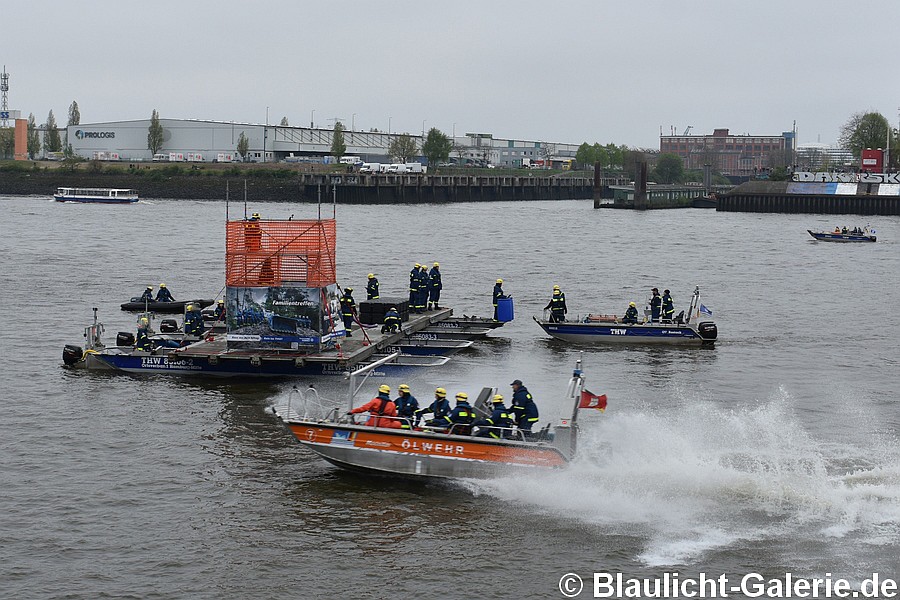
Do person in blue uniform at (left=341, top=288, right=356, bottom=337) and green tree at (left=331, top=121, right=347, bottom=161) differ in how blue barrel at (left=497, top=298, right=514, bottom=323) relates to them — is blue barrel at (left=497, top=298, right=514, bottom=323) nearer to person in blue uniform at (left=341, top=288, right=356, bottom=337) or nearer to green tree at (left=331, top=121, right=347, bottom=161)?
person in blue uniform at (left=341, top=288, right=356, bottom=337)

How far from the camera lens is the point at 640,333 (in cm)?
3456

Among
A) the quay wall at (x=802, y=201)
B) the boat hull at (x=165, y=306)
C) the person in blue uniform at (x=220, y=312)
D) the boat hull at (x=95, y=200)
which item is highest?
the quay wall at (x=802, y=201)

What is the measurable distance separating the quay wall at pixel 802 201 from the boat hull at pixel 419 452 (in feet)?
398

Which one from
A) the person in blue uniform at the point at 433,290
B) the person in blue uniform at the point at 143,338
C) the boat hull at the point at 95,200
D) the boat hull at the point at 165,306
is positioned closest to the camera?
the person in blue uniform at the point at 143,338

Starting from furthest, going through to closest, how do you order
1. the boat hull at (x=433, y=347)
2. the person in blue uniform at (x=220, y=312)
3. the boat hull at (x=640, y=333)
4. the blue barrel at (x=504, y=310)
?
1. the blue barrel at (x=504, y=310)
2. the boat hull at (x=640, y=333)
3. the person in blue uniform at (x=220, y=312)
4. the boat hull at (x=433, y=347)

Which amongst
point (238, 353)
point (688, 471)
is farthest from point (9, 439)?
point (688, 471)

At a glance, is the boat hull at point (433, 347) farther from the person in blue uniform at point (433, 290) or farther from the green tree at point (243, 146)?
the green tree at point (243, 146)

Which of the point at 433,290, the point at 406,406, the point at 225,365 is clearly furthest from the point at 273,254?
the point at 433,290

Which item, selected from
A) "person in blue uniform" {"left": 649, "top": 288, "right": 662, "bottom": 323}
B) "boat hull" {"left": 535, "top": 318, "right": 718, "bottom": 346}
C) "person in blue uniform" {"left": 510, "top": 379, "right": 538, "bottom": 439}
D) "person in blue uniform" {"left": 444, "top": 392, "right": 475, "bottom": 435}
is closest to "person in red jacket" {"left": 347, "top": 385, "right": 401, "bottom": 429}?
"person in blue uniform" {"left": 444, "top": 392, "right": 475, "bottom": 435}

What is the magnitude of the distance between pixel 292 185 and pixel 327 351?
11262 centimetres

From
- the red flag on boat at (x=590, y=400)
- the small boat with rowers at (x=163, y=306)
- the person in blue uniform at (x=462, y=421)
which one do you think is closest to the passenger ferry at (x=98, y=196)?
the small boat with rowers at (x=163, y=306)

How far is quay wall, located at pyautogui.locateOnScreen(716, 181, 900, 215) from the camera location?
128 metres

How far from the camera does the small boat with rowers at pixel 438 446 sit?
18.3 meters

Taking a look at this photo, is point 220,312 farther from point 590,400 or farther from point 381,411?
point 590,400
